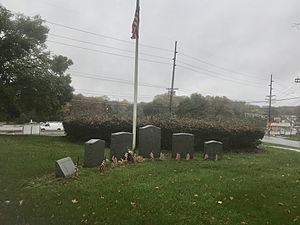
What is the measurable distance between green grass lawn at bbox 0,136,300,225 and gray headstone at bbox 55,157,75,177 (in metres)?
0.20

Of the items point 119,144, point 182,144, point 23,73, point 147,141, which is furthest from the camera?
point 23,73

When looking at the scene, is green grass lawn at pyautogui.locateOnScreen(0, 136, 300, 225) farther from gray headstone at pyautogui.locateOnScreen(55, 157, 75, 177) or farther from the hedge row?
the hedge row

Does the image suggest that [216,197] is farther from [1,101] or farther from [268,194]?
[1,101]

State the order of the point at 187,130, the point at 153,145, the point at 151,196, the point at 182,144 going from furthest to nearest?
the point at 187,130, the point at 182,144, the point at 153,145, the point at 151,196

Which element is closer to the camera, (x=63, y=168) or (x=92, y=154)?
(x=63, y=168)

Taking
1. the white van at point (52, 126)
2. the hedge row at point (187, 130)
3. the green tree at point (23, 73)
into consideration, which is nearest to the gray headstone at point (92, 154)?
the hedge row at point (187, 130)

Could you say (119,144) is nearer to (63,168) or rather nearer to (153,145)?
(153,145)

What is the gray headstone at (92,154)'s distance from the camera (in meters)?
12.4

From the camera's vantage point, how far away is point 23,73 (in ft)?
90.6

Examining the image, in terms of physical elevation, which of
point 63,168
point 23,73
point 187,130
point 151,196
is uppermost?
point 23,73

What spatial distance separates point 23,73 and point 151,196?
21290mm

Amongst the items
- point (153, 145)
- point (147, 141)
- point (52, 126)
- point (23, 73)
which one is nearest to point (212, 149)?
point (153, 145)

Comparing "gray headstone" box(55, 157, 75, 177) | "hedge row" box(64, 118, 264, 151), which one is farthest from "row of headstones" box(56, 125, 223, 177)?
"hedge row" box(64, 118, 264, 151)

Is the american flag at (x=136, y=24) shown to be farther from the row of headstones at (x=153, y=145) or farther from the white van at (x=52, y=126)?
the white van at (x=52, y=126)
